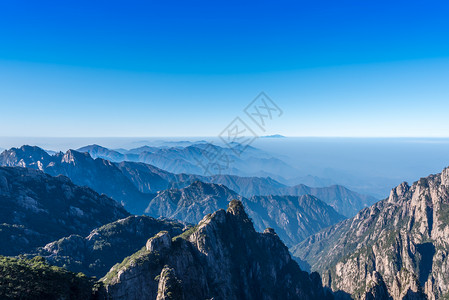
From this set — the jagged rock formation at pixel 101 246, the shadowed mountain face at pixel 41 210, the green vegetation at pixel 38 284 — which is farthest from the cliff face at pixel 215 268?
the shadowed mountain face at pixel 41 210

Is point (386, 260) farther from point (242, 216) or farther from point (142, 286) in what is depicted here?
point (142, 286)

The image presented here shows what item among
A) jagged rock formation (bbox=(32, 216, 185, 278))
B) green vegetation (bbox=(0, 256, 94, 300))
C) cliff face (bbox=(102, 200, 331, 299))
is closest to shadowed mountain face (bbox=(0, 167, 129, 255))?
jagged rock formation (bbox=(32, 216, 185, 278))

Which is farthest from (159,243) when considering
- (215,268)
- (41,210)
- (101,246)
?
(41,210)

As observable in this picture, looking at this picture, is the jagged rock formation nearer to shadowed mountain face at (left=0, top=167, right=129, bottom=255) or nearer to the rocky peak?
shadowed mountain face at (left=0, top=167, right=129, bottom=255)

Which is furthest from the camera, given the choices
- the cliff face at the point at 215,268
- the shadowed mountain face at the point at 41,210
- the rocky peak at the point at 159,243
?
the shadowed mountain face at the point at 41,210

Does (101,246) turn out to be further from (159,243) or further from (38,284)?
(38,284)

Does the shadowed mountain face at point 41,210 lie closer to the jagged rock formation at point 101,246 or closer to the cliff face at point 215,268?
the jagged rock formation at point 101,246
